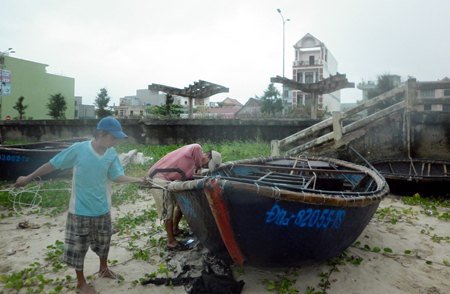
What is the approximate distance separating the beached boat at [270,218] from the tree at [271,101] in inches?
1278

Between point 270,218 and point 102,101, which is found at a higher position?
point 102,101

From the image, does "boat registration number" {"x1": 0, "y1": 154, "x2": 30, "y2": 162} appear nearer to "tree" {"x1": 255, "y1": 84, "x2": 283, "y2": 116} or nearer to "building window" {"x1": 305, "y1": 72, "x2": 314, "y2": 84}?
"tree" {"x1": 255, "y1": 84, "x2": 283, "y2": 116}

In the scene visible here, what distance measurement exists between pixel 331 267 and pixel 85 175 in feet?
9.32

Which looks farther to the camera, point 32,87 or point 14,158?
point 32,87

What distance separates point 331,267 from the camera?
392 cm

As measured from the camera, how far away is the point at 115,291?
134 inches

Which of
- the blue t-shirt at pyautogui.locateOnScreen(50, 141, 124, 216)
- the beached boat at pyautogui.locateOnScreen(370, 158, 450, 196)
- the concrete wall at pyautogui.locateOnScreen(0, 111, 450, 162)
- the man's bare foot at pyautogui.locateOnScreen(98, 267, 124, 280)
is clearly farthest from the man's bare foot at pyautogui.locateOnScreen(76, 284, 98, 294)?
the concrete wall at pyautogui.locateOnScreen(0, 111, 450, 162)

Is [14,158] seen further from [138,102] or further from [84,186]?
[138,102]

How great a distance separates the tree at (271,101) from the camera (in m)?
35.6

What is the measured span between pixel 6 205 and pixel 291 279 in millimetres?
5507

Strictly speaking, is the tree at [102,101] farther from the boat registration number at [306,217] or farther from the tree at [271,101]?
the boat registration number at [306,217]

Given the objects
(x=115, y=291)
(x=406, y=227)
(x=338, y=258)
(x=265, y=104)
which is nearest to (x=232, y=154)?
(x=406, y=227)

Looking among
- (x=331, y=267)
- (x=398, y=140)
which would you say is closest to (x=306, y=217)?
(x=331, y=267)

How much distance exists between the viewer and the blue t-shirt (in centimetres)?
325
